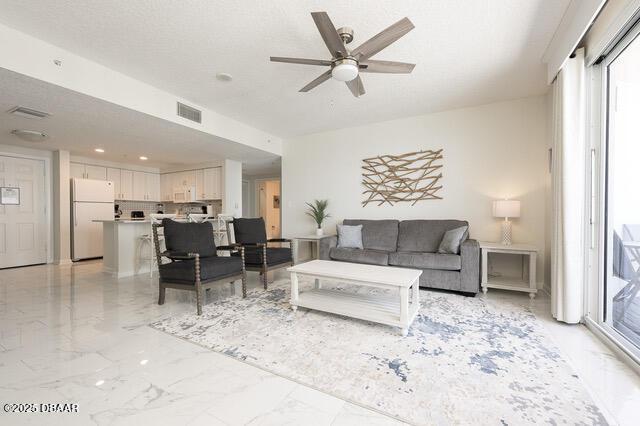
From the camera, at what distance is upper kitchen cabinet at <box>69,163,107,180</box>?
6.08 meters

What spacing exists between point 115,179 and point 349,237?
6191 mm

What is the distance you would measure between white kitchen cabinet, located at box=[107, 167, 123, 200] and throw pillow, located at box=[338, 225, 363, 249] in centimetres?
591

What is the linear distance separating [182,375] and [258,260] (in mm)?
1940

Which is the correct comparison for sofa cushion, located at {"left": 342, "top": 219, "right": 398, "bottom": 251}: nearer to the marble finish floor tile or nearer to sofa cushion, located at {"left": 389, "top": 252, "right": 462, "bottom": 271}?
sofa cushion, located at {"left": 389, "top": 252, "right": 462, "bottom": 271}

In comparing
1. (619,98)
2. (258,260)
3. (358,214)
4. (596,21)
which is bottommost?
(258,260)

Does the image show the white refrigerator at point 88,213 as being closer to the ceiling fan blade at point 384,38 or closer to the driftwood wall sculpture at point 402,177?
the driftwood wall sculpture at point 402,177

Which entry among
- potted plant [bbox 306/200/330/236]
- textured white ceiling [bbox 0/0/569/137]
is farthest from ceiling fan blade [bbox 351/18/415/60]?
potted plant [bbox 306/200/330/236]

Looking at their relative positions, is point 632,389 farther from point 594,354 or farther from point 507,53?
point 507,53

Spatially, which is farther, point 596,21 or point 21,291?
point 21,291

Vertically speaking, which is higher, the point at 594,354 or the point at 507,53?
the point at 507,53

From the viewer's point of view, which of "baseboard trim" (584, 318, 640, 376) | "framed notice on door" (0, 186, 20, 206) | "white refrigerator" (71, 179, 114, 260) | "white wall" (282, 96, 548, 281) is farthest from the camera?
"white refrigerator" (71, 179, 114, 260)

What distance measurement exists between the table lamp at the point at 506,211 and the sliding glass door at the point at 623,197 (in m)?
1.25

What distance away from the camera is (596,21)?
2.19m

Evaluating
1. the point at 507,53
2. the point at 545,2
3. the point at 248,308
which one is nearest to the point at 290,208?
the point at 248,308
